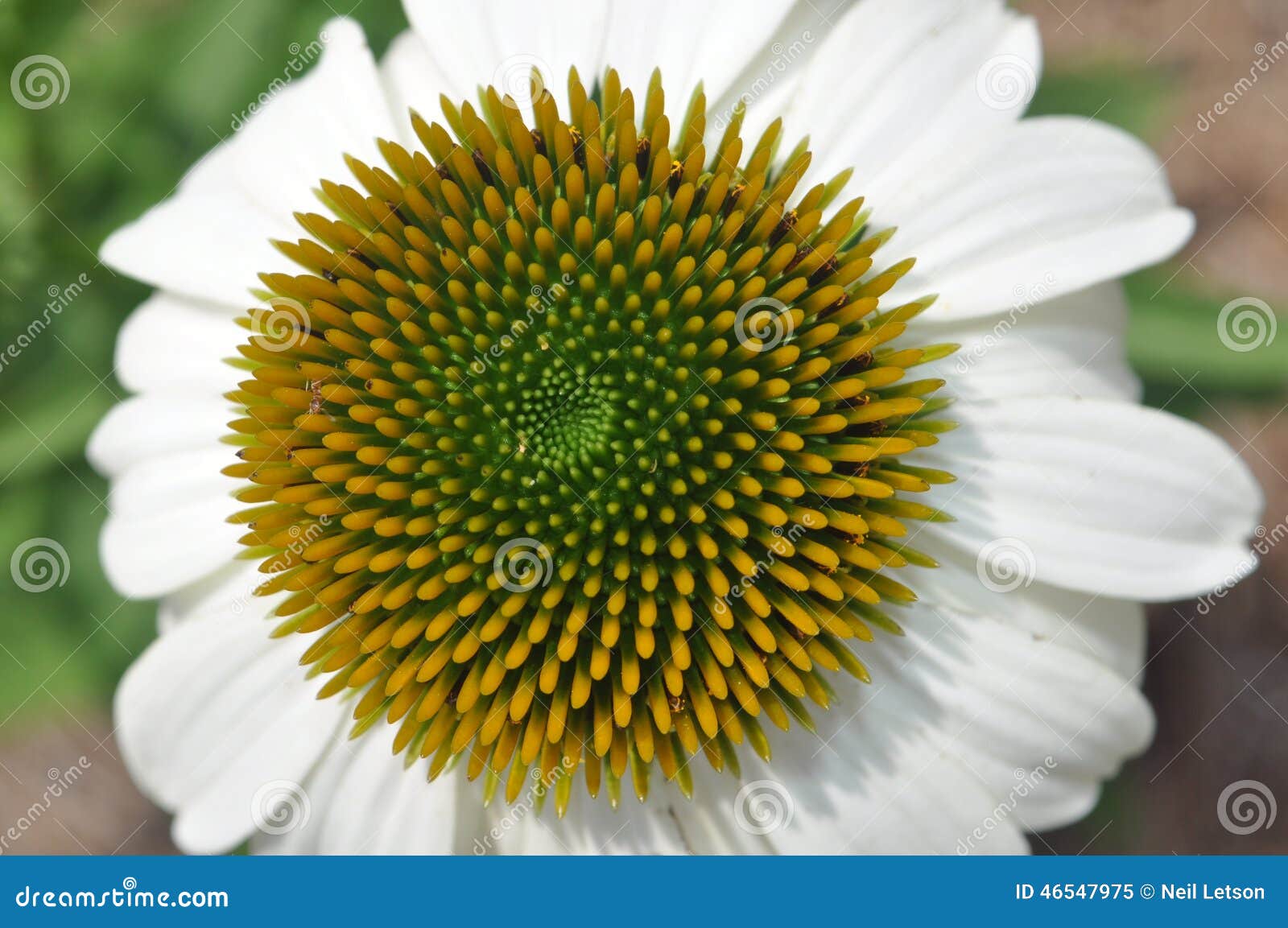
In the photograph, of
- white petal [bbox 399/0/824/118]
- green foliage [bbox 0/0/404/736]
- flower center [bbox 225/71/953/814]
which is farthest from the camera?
green foliage [bbox 0/0/404/736]

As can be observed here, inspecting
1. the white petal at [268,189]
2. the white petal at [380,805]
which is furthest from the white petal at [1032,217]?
the white petal at [380,805]

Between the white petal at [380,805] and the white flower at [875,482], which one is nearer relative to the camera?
the white flower at [875,482]

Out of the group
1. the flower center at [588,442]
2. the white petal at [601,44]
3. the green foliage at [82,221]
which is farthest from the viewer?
the green foliage at [82,221]

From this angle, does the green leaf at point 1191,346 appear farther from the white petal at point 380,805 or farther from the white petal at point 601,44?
A: the white petal at point 380,805

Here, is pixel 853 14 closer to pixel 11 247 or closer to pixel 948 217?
pixel 948 217

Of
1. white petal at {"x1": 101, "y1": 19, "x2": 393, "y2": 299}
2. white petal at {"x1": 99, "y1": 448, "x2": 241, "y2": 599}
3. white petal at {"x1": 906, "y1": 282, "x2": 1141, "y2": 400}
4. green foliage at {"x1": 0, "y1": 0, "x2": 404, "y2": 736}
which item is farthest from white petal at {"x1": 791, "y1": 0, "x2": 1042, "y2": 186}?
white petal at {"x1": 99, "y1": 448, "x2": 241, "y2": 599}

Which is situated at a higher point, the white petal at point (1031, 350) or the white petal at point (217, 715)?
the white petal at point (1031, 350)

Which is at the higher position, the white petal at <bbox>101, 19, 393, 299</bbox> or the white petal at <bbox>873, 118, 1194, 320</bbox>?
the white petal at <bbox>873, 118, 1194, 320</bbox>

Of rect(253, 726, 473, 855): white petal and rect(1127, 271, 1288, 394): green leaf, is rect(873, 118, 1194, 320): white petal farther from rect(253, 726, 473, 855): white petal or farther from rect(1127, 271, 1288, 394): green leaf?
rect(253, 726, 473, 855): white petal

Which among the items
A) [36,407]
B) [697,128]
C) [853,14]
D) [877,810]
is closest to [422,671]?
[877,810]
